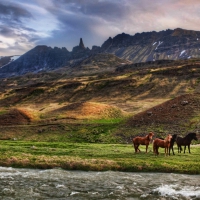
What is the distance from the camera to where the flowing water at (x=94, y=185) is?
20.9 m

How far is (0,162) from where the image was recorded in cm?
3284

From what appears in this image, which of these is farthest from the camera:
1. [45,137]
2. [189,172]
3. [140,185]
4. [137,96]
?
[137,96]

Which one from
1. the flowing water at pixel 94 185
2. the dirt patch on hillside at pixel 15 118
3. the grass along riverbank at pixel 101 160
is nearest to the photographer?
the flowing water at pixel 94 185

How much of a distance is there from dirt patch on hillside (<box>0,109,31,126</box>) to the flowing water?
3532 centimetres

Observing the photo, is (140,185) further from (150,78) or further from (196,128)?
(150,78)

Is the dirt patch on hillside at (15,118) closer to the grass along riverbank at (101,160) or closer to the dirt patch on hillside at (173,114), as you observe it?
the dirt patch on hillside at (173,114)

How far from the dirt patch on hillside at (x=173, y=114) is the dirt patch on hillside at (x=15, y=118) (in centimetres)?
2464

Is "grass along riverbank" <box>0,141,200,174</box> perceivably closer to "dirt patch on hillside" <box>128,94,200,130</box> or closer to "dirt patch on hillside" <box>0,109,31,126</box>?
"dirt patch on hillside" <box>128,94,200,130</box>

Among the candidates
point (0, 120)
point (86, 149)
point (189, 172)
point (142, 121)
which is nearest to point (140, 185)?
point (189, 172)

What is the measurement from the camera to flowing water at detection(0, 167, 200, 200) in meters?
20.9

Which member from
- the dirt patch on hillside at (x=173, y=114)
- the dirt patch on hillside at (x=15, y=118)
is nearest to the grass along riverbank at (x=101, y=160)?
the dirt patch on hillside at (x=173, y=114)

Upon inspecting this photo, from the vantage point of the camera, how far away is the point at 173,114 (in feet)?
179

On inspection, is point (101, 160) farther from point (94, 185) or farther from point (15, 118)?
point (15, 118)

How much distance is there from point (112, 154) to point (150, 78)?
378ft
